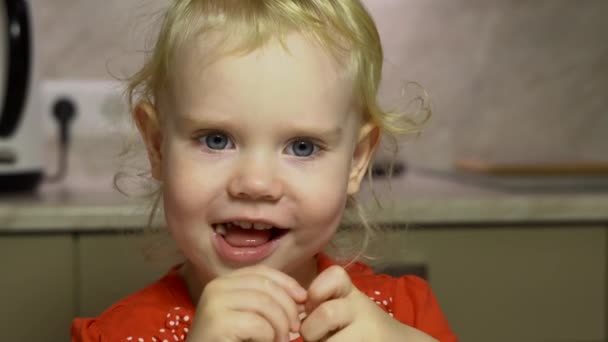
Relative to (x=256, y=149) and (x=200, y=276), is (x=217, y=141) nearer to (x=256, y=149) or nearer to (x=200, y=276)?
(x=256, y=149)

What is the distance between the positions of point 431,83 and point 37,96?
0.88m

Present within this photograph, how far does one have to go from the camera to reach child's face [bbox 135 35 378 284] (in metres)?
0.84

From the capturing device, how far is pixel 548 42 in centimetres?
211

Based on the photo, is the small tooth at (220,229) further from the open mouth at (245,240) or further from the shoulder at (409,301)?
the shoulder at (409,301)

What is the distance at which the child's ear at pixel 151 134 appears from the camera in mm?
967

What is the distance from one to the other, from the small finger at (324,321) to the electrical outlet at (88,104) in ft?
3.81

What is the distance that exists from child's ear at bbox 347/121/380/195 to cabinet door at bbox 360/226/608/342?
519 mm

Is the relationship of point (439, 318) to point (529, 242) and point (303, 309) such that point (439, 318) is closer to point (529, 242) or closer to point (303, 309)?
point (303, 309)

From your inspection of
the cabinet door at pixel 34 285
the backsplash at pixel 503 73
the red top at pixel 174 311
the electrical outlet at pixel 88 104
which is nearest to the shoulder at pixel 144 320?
the red top at pixel 174 311

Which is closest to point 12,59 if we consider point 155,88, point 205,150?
point 155,88

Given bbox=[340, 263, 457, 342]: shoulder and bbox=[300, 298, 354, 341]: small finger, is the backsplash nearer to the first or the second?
bbox=[340, 263, 457, 342]: shoulder

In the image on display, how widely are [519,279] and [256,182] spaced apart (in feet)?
2.83

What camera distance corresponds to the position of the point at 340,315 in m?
0.81

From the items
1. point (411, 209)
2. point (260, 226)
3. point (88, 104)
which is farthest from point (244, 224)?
point (88, 104)
